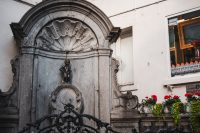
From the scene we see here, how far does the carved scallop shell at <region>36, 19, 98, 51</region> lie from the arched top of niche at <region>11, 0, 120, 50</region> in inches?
4.7

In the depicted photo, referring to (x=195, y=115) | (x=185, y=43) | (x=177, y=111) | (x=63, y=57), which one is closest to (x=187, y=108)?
(x=177, y=111)

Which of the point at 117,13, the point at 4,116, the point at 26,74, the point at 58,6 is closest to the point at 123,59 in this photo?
the point at 117,13

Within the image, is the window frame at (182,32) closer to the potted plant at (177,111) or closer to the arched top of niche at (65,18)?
the arched top of niche at (65,18)

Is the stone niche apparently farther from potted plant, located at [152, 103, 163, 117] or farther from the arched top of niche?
potted plant, located at [152, 103, 163, 117]

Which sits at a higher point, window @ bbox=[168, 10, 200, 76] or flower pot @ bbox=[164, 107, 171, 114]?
window @ bbox=[168, 10, 200, 76]

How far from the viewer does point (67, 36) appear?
843 centimetres

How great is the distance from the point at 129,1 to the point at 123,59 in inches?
71.9

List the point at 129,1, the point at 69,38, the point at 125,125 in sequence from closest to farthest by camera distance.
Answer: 1. the point at 125,125
2. the point at 69,38
3. the point at 129,1

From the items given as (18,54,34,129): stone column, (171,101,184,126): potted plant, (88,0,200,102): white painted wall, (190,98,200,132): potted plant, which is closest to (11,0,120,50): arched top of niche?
(18,54,34,129): stone column

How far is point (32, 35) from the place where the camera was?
771 centimetres

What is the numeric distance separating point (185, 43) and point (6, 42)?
16.0 ft

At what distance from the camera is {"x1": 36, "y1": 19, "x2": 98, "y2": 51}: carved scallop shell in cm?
815

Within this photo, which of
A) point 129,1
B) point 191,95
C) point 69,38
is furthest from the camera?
point 129,1

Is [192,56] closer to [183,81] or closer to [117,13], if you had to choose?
[183,81]
